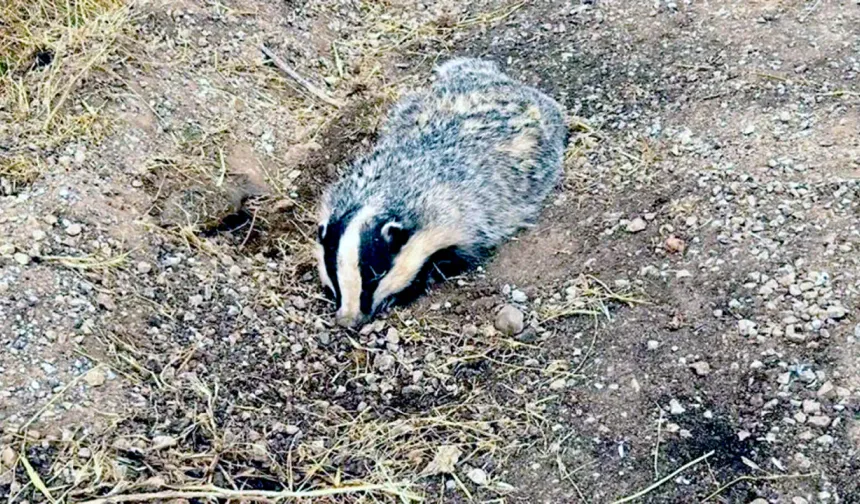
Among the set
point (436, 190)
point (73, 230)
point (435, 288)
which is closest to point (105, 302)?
point (73, 230)

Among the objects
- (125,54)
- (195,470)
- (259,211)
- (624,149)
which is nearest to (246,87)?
(125,54)

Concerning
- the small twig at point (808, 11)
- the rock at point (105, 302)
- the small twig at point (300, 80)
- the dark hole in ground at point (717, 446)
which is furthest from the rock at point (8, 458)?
the small twig at point (808, 11)

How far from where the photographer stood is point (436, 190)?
4.93m

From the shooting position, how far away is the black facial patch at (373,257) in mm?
4430

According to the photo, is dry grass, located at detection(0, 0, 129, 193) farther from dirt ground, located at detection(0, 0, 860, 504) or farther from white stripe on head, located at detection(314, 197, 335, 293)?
white stripe on head, located at detection(314, 197, 335, 293)

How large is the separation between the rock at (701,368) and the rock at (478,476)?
3.18 feet

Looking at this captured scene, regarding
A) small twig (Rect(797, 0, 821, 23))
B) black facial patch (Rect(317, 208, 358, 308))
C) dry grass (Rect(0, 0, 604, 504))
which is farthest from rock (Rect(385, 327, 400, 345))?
small twig (Rect(797, 0, 821, 23))

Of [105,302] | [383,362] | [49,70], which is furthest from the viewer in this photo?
[49,70]

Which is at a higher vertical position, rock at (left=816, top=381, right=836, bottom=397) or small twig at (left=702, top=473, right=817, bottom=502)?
rock at (left=816, top=381, right=836, bottom=397)

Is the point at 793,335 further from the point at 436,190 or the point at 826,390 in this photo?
the point at 436,190

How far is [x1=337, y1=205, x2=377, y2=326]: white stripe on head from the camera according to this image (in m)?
4.39

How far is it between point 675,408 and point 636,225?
3.94 feet

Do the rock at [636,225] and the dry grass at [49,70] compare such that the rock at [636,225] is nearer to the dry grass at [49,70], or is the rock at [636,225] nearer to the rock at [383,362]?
the rock at [383,362]

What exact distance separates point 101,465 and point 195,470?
1.10ft
